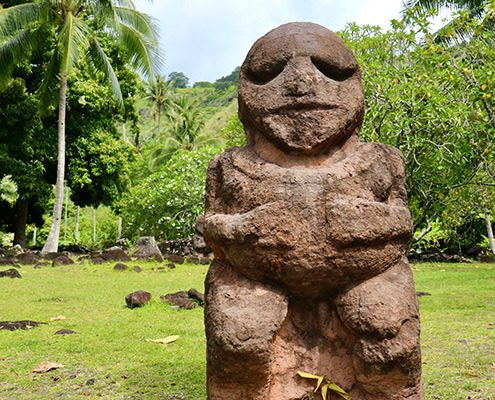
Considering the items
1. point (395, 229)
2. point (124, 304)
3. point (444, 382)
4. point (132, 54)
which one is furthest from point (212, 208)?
point (132, 54)

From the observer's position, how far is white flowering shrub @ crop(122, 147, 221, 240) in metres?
16.3

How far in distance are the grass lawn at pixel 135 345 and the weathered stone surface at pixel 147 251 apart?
4481mm

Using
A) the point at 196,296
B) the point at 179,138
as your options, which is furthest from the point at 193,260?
the point at 179,138

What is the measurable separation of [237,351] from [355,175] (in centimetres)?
124

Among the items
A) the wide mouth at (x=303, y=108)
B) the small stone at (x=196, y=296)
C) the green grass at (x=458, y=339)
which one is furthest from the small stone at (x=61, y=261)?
the wide mouth at (x=303, y=108)

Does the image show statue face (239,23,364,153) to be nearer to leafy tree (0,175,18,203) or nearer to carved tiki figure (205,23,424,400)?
carved tiki figure (205,23,424,400)

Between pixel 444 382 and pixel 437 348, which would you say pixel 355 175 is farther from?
pixel 437 348

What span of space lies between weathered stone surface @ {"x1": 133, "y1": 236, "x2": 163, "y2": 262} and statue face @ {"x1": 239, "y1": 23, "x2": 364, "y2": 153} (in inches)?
432

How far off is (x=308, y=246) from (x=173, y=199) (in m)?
14.0

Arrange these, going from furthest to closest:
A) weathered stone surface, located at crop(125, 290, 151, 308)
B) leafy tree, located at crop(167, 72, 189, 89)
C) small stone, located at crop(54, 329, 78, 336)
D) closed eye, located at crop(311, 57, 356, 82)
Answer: leafy tree, located at crop(167, 72, 189, 89)
weathered stone surface, located at crop(125, 290, 151, 308)
small stone, located at crop(54, 329, 78, 336)
closed eye, located at crop(311, 57, 356, 82)

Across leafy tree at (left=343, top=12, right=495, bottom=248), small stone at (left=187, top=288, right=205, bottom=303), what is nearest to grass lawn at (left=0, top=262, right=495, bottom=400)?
small stone at (left=187, top=288, right=205, bottom=303)

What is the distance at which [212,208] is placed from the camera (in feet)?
10.5

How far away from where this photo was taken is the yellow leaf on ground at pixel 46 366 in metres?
4.26

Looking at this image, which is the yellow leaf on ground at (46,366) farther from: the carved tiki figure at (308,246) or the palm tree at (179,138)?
the palm tree at (179,138)
